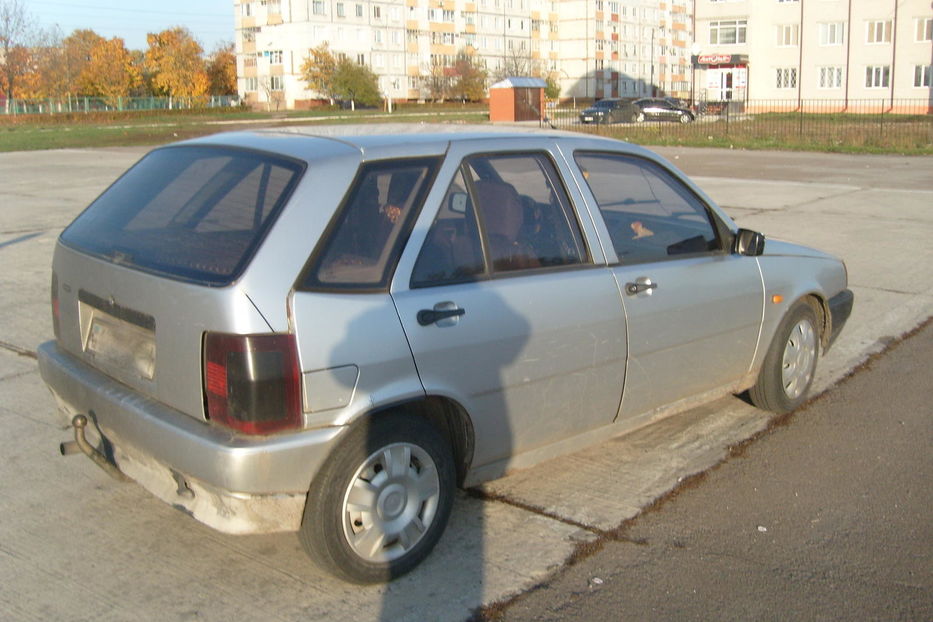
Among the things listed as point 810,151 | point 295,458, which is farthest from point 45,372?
point 810,151

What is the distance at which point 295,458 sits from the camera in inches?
128

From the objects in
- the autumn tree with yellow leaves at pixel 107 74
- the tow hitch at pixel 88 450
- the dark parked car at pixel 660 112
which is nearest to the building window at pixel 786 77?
the dark parked car at pixel 660 112

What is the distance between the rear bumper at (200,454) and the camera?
3215 mm

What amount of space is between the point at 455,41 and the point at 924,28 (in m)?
59.6

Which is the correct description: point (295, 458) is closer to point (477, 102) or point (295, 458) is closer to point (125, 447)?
point (125, 447)

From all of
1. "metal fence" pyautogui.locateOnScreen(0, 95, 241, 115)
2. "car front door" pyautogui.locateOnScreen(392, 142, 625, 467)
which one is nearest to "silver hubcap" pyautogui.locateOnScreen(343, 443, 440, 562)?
"car front door" pyautogui.locateOnScreen(392, 142, 625, 467)

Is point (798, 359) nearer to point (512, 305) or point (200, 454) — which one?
point (512, 305)

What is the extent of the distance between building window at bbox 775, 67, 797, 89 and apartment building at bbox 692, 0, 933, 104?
73mm

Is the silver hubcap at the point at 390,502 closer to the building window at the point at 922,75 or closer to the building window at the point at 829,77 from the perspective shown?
the building window at the point at 922,75

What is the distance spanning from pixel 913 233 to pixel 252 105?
9703 centimetres

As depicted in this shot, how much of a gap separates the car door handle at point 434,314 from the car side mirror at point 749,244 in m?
1.94

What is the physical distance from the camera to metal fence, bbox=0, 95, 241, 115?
76.3 meters

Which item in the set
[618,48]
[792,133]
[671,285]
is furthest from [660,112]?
[618,48]

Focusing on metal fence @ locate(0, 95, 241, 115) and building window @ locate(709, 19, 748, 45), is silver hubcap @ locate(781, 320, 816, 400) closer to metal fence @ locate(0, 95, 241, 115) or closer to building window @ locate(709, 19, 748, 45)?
building window @ locate(709, 19, 748, 45)
